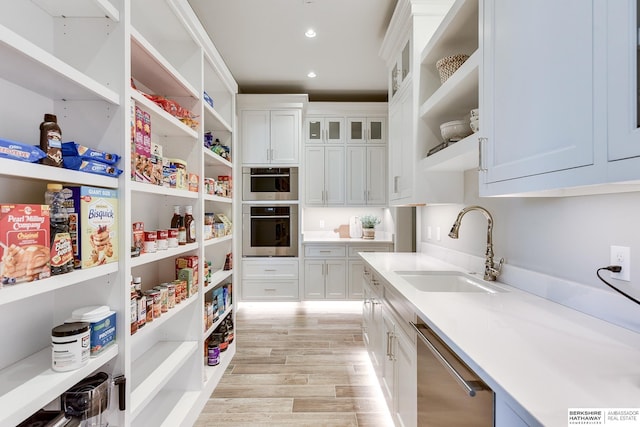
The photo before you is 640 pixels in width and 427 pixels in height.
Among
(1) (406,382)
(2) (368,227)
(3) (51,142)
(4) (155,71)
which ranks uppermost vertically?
(4) (155,71)

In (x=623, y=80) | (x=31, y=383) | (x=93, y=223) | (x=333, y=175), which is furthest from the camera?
(x=333, y=175)

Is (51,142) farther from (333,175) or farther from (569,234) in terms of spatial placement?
(333,175)

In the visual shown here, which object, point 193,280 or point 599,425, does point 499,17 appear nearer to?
point 599,425

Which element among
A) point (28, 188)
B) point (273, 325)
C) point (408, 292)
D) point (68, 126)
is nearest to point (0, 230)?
point (28, 188)

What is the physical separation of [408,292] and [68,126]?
5.15ft

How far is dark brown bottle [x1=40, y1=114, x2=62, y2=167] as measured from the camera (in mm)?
942

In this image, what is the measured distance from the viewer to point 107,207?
1155 millimetres

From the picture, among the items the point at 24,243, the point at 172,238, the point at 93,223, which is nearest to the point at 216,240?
the point at 172,238

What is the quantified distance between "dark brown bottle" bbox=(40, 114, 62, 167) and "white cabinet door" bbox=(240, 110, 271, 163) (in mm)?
3304

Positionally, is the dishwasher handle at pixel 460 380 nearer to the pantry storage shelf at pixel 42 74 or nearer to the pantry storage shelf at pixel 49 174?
the pantry storage shelf at pixel 49 174

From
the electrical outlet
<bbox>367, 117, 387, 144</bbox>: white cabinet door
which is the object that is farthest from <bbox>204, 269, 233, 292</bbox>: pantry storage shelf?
<bbox>367, 117, 387, 144</bbox>: white cabinet door

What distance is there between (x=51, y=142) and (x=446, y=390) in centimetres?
147

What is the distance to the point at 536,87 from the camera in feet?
3.29

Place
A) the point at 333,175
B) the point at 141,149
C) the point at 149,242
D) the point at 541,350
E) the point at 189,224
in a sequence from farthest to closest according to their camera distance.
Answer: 1. the point at 333,175
2. the point at 189,224
3. the point at 149,242
4. the point at 141,149
5. the point at 541,350
